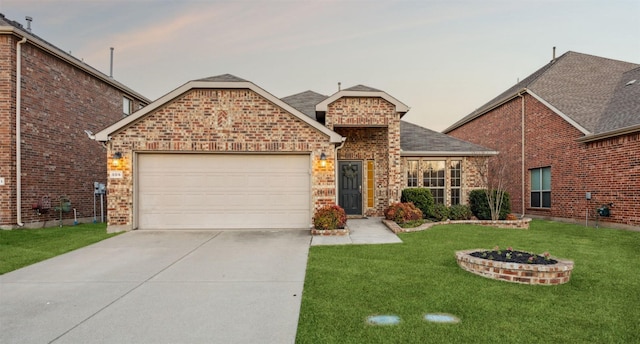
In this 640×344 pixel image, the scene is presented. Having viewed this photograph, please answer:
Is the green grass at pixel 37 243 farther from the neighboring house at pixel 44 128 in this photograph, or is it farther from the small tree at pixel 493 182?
the small tree at pixel 493 182

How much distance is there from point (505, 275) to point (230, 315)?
4068 mm

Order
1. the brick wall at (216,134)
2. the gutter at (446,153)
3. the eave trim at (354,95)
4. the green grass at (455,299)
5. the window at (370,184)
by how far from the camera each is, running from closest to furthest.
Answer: the green grass at (455,299) → the brick wall at (216,134) → the eave trim at (354,95) → the window at (370,184) → the gutter at (446,153)

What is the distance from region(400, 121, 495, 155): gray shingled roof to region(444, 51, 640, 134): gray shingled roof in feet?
11.4

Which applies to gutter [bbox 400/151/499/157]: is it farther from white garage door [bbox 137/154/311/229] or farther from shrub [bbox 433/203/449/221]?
white garage door [bbox 137/154/311/229]

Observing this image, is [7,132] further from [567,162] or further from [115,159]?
[567,162]

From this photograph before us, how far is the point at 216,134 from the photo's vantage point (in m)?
10.0

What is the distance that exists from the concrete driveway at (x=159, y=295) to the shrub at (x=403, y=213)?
3769 millimetres

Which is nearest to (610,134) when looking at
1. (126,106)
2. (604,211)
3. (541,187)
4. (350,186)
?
(604,211)

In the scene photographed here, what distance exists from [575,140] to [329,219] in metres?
9.98

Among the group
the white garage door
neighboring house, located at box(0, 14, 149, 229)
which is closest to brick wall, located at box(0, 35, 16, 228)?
neighboring house, located at box(0, 14, 149, 229)

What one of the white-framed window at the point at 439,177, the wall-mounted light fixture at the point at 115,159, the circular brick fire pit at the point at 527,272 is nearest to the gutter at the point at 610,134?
the white-framed window at the point at 439,177

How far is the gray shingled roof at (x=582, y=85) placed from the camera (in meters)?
13.0

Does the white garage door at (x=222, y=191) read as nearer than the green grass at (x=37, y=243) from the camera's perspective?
No

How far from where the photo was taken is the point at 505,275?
16.9 feet
